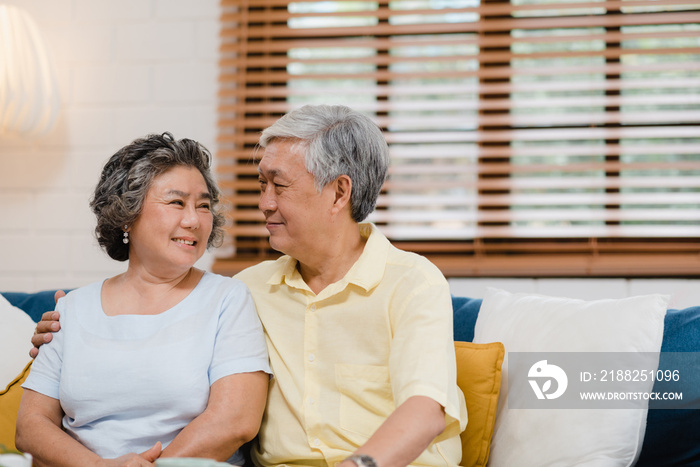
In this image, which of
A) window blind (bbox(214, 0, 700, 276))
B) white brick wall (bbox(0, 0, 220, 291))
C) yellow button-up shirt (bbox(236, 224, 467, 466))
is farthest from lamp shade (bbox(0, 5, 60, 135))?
yellow button-up shirt (bbox(236, 224, 467, 466))

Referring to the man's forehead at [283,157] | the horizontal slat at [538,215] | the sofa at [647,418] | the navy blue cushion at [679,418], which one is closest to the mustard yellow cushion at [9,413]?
the sofa at [647,418]

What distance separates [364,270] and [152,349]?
490 mm

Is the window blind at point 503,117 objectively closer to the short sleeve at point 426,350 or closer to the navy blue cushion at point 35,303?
the navy blue cushion at point 35,303

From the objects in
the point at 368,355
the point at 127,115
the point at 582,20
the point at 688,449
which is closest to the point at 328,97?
the point at 127,115

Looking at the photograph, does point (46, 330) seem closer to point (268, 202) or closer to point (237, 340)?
point (237, 340)

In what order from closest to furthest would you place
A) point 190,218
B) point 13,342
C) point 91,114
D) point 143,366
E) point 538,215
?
point 143,366 → point 190,218 → point 13,342 → point 538,215 → point 91,114

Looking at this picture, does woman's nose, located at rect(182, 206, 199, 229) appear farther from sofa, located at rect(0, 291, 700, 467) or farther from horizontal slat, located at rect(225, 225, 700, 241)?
horizontal slat, located at rect(225, 225, 700, 241)

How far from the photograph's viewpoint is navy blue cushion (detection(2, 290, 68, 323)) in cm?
216

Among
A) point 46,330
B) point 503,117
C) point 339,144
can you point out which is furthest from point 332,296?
point 503,117

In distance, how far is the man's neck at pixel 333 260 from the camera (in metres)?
1.56

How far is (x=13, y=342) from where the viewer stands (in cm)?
192

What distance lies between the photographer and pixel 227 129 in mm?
2654

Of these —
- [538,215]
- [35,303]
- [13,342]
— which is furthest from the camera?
[538,215]

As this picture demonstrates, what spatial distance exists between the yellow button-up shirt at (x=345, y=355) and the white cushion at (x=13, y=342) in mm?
767
